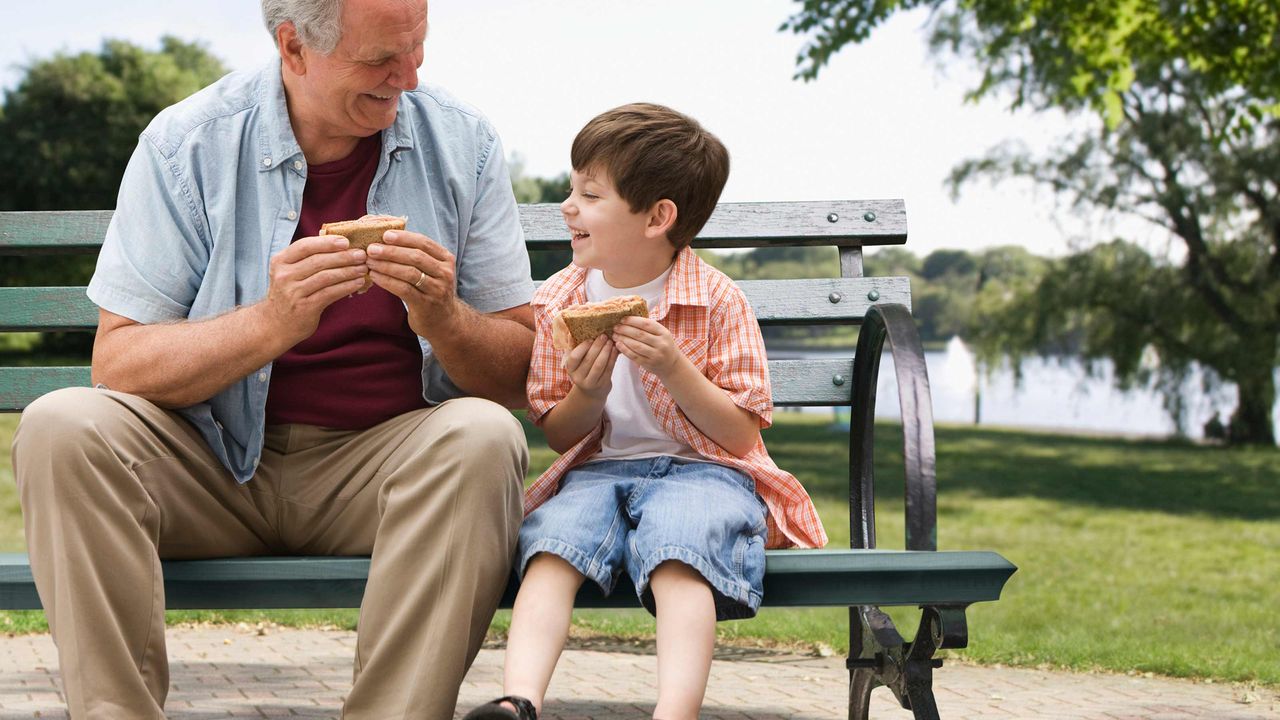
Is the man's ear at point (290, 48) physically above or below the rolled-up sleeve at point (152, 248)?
above

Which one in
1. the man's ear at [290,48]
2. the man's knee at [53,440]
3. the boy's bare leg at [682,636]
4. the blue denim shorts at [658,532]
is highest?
the man's ear at [290,48]

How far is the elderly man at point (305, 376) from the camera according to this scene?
A: 7.16ft

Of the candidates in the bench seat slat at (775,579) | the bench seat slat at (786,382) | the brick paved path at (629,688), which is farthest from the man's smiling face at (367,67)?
the brick paved path at (629,688)

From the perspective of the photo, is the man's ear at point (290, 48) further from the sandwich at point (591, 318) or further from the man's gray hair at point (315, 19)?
the sandwich at point (591, 318)

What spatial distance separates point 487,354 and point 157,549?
0.68m

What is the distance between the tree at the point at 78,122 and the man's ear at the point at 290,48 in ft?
105

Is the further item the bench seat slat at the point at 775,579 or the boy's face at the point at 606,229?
the boy's face at the point at 606,229

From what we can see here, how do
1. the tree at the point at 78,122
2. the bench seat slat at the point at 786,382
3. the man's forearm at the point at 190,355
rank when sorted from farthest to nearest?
the tree at the point at 78,122, the bench seat slat at the point at 786,382, the man's forearm at the point at 190,355

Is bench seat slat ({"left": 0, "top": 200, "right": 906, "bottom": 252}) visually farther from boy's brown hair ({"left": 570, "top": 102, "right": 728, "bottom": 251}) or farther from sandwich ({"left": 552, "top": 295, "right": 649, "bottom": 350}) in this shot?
sandwich ({"left": 552, "top": 295, "right": 649, "bottom": 350})

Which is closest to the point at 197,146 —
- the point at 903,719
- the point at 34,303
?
the point at 34,303

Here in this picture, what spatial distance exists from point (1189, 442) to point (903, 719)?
60.3ft

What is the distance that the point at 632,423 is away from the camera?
9.00 feet

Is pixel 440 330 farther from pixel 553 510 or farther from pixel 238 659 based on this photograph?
pixel 238 659

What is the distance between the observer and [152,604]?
2.23 m
